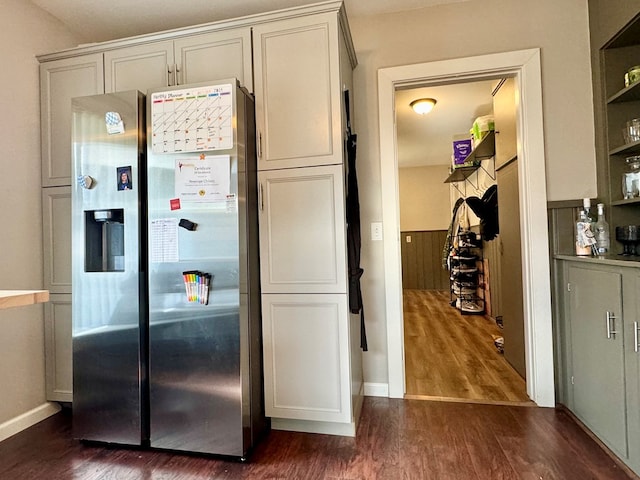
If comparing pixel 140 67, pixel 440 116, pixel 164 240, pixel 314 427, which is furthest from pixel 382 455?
pixel 440 116

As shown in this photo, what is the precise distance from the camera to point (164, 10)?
2.33 m

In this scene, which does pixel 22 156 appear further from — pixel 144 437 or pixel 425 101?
pixel 425 101

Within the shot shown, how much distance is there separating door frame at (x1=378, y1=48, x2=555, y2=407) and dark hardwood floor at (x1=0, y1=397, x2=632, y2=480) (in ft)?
1.14

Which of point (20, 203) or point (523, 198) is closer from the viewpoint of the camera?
point (20, 203)

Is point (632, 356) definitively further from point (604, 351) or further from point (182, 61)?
point (182, 61)

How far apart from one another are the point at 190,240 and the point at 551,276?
2132 millimetres

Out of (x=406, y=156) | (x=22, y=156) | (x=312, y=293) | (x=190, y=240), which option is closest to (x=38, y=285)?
(x=22, y=156)

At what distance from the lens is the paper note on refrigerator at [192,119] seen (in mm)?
1745

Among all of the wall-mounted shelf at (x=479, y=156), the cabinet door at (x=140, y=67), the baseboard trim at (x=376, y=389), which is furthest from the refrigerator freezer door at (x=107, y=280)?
the wall-mounted shelf at (x=479, y=156)

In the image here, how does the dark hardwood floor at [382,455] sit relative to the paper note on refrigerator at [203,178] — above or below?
below

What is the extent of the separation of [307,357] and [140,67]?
6.53 ft

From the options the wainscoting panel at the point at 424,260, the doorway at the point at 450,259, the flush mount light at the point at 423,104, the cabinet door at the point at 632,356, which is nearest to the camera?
the cabinet door at the point at 632,356

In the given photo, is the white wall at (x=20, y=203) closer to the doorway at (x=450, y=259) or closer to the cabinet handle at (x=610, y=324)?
the doorway at (x=450, y=259)

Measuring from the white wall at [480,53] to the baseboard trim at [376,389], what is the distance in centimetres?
3
